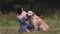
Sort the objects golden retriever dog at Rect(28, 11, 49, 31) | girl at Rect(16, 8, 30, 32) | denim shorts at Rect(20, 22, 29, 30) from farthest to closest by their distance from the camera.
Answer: golden retriever dog at Rect(28, 11, 49, 31), denim shorts at Rect(20, 22, 29, 30), girl at Rect(16, 8, 30, 32)

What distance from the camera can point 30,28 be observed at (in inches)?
497

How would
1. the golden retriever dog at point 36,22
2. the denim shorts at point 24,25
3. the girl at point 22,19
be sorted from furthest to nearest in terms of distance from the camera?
the golden retriever dog at point 36,22
the denim shorts at point 24,25
the girl at point 22,19

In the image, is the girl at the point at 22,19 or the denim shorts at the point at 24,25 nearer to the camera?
the girl at the point at 22,19

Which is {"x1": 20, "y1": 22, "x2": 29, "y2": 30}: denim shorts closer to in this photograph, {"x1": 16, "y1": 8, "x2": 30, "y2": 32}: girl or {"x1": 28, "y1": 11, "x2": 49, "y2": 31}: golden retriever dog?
{"x1": 16, "y1": 8, "x2": 30, "y2": 32}: girl

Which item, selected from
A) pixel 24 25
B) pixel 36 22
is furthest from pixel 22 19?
pixel 36 22

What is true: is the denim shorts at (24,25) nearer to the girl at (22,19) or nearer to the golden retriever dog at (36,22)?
the girl at (22,19)

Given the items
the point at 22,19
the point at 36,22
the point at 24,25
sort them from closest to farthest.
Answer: the point at 22,19
the point at 24,25
the point at 36,22

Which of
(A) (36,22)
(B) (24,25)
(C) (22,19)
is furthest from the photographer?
(A) (36,22)

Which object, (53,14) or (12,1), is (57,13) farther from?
(12,1)

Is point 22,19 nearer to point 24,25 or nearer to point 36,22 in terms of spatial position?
point 24,25

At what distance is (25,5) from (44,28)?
37.1ft

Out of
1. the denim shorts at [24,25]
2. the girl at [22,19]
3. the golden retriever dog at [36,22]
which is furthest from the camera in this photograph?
the golden retriever dog at [36,22]

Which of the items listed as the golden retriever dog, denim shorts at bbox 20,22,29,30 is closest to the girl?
denim shorts at bbox 20,22,29,30

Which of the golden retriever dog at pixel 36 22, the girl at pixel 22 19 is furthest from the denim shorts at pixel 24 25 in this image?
the golden retriever dog at pixel 36 22
